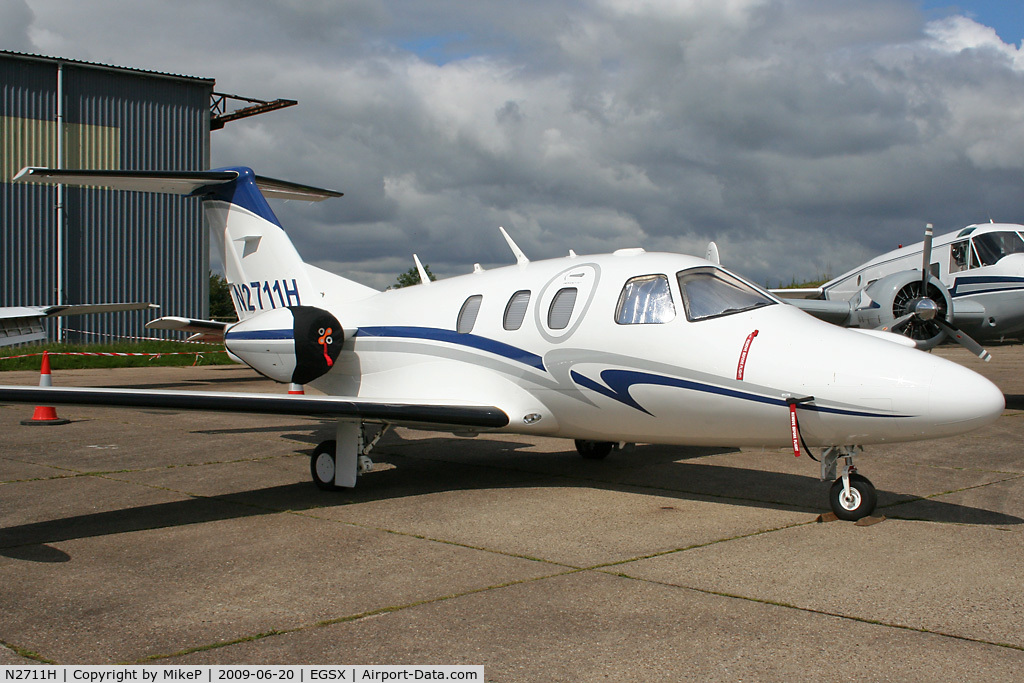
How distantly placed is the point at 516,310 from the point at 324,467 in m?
2.46

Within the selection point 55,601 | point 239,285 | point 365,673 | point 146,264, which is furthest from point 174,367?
point 365,673

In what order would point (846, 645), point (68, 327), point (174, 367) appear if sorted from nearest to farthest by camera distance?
point (846, 645) → point (174, 367) → point (68, 327)

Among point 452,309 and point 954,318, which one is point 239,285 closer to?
point 452,309

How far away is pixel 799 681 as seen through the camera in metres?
3.43

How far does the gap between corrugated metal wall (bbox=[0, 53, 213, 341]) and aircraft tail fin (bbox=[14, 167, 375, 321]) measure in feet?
76.1

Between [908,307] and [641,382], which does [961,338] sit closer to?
[908,307]

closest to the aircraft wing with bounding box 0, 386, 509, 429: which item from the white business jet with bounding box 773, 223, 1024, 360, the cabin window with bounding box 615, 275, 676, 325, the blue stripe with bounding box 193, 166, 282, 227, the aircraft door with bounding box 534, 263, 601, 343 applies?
the aircraft door with bounding box 534, 263, 601, 343

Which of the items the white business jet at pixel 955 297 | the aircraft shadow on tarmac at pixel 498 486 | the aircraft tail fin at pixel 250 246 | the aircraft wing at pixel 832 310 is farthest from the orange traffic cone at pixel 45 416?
the aircraft wing at pixel 832 310

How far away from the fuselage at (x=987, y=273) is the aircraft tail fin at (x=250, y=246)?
11.8m

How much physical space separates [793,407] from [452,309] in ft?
13.0

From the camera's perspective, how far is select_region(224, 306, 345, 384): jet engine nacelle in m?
9.57

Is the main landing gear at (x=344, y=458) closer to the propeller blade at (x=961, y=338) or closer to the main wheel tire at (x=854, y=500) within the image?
the main wheel tire at (x=854, y=500)

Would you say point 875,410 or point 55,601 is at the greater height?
point 875,410

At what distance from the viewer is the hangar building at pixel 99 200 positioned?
30.5 meters
